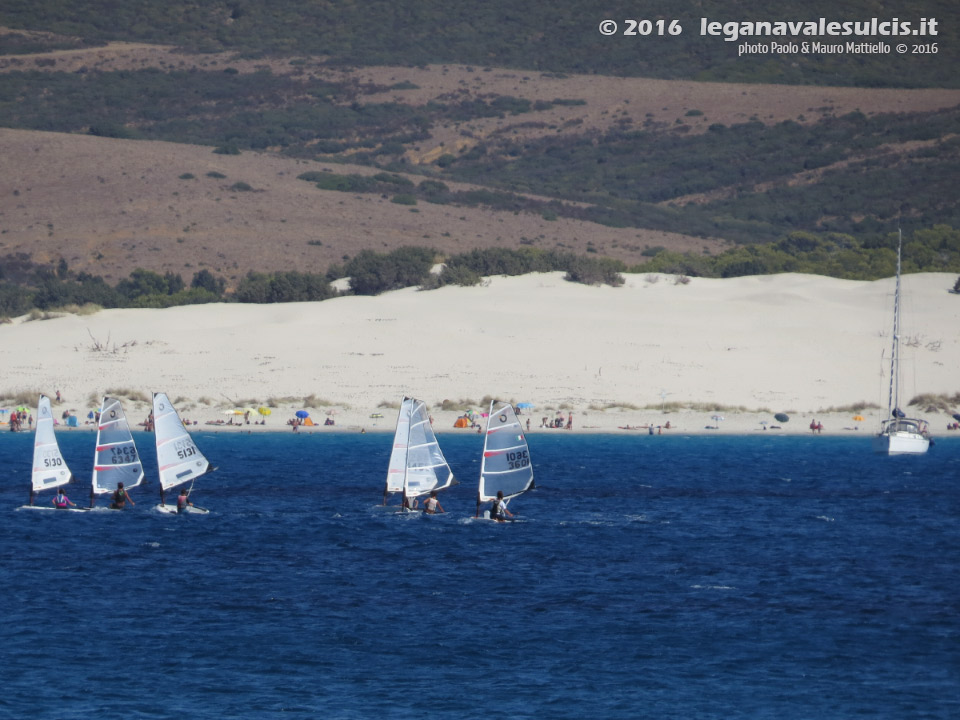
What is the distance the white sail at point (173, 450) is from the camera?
42.3 meters

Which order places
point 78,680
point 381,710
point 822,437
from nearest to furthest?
1. point 381,710
2. point 78,680
3. point 822,437

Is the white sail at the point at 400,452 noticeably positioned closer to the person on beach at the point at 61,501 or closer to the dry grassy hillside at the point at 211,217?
the person on beach at the point at 61,501

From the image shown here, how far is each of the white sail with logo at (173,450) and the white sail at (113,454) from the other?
3.68 feet

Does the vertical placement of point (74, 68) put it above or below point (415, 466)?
above

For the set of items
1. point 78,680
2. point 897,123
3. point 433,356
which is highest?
point 897,123

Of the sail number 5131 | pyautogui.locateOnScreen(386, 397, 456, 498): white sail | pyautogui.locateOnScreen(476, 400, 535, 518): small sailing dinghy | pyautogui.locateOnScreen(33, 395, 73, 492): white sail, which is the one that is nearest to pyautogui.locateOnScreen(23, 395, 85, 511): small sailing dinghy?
pyautogui.locateOnScreen(33, 395, 73, 492): white sail

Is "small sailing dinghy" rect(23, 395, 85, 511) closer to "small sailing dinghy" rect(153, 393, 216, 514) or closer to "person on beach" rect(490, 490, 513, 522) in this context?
"small sailing dinghy" rect(153, 393, 216, 514)

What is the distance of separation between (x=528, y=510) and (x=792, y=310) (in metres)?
52.4

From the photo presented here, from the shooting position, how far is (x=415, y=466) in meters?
44.0

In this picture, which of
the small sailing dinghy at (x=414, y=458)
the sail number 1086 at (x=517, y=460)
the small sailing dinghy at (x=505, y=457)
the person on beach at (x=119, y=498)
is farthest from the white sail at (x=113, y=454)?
the sail number 1086 at (x=517, y=460)

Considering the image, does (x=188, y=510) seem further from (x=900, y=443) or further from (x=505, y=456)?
(x=900, y=443)

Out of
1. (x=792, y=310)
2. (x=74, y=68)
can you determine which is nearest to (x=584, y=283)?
(x=792, y=310)

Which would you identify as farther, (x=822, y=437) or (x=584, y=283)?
(x=584, y=283)

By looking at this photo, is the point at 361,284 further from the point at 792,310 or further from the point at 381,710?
the point at 381,710
